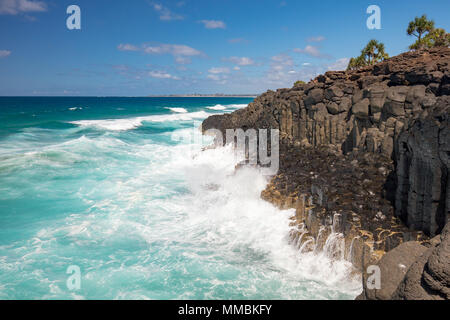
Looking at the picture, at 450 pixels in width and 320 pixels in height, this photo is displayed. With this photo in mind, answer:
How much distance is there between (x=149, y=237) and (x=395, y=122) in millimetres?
13139

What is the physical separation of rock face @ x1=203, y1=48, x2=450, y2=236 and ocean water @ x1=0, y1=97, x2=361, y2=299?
148 inches

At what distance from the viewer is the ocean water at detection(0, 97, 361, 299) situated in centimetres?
992

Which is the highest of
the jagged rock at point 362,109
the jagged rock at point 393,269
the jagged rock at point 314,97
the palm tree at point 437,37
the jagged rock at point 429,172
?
the palm tree at point 437,37

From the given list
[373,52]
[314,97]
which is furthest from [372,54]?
[314,97]

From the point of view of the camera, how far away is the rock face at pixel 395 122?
948cm

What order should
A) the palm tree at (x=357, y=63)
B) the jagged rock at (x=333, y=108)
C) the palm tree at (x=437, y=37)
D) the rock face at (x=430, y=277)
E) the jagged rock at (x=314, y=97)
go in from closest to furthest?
the rock face at (x=430, y=277)
the jagged rock at (x=333, y=108)
the jagged rock at (x=314, y=97)
the palm tree at (x=437, y=37)
the palm tree at (x=357, y=63)

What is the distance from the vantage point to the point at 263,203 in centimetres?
1547

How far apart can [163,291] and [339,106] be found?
1565cm

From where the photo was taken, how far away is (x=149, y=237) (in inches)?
529

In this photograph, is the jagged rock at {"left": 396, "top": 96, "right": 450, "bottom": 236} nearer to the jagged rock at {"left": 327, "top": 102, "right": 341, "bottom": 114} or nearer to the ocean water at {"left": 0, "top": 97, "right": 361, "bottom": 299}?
the ocean water at {"left": 0, "top": 97, "right": 361, "bottom": 299}

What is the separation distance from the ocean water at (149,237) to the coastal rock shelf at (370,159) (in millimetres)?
1322

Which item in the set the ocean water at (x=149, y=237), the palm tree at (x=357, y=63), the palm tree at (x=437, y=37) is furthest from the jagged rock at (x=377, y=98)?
the palm tree at (x=357, y=63)

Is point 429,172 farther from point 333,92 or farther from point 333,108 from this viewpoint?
point 333,92

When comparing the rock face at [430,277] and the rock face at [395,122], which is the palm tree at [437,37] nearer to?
the rock face at [395,122]
